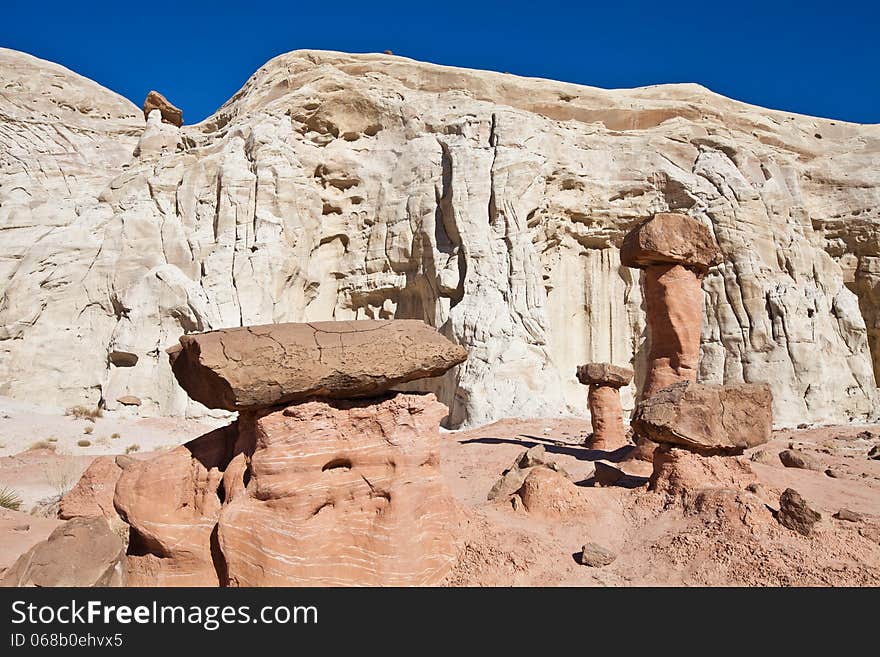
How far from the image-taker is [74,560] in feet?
A: 13.6

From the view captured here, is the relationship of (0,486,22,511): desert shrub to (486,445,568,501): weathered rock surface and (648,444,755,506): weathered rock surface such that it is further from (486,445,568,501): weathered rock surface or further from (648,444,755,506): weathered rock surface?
(648,444,755,506): weathered rock surface

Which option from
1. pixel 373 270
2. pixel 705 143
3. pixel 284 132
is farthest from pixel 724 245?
pixel 284 132

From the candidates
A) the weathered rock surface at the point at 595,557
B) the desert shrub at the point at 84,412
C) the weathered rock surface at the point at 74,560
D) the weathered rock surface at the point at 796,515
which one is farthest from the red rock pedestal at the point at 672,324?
the desert shrub at the point at 84,412

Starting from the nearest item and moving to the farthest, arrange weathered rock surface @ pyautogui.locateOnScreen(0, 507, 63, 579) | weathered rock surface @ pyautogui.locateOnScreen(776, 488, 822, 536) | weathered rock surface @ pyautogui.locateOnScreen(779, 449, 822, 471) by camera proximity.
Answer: weathered rock surface @ pyautogui.locateOnScreen(776, 488, 822, 536) < weathered rock surface @ pyautogui.locateOnScreen(0, 507, 63, 579) < weathered rock surface @ pyautogui.locateOnScreen(779, 449, 822, 471)

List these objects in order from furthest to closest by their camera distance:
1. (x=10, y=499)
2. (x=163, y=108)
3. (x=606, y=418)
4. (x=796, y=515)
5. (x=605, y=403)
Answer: (x=163, y=108) < (x=605, y=403) < (x=606, y=418) < (x=10, y=499) < (x=796, y=515)

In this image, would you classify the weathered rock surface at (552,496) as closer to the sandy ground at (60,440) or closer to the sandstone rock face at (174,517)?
the sandstone rock face at (174,517)

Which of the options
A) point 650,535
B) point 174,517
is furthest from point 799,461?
point 174,517

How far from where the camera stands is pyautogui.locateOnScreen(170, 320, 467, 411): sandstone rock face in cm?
455

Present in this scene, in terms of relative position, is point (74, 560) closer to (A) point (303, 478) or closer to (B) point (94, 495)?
(A) point (303, 478)

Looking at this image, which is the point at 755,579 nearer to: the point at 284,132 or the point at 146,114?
the point at 284,132

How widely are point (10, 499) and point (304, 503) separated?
19.5ft

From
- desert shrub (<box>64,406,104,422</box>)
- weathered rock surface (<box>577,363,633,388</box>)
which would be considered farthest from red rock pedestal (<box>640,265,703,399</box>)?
desert shrub (<box>64,406,104,422</box>)

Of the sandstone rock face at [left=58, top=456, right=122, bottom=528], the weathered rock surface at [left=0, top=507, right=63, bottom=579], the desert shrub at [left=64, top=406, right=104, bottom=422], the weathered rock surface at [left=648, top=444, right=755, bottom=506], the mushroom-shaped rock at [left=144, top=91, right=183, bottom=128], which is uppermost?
the mushroom-shaped rock at [left=144, top=91, right=183, bottom=128]

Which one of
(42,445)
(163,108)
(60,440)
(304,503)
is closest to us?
(304,503)
